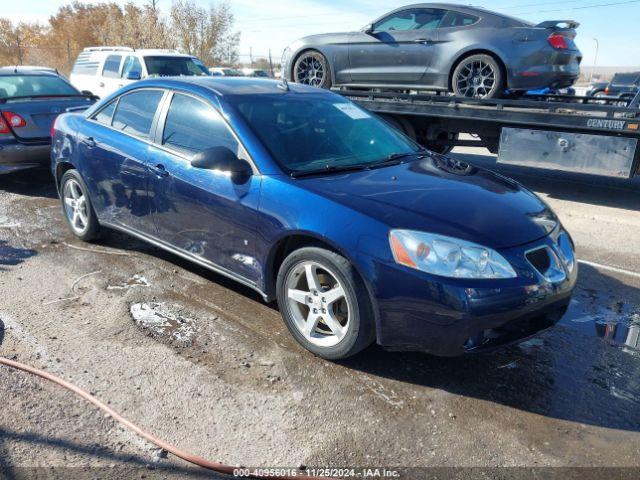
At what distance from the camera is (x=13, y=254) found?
519cm

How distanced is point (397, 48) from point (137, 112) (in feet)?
17.1

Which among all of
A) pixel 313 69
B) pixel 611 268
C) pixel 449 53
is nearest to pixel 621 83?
pixel 449 53

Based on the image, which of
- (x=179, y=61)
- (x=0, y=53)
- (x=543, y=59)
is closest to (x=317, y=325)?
A: (x=543, y=59)

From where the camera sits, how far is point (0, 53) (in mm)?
41781

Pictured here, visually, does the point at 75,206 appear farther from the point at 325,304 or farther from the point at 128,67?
the point at 128,67

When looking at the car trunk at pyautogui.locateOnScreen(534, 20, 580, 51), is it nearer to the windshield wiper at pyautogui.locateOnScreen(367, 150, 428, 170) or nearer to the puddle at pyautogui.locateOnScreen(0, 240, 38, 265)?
the windshield wiper at pyautogui.locateOnScreen(367, 150, 428, 170)

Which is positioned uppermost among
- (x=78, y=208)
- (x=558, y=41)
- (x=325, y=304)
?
(x=558, y=41)

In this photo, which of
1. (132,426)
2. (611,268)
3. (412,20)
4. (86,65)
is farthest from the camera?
(86,65)

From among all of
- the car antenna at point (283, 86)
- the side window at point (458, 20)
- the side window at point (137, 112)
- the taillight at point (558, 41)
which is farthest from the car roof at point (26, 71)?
the taillight at point (558, 41)

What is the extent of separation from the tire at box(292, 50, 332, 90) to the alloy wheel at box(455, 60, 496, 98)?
235 cm

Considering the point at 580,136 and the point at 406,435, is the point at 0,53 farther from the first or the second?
the point at 406,435

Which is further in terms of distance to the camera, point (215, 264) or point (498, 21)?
point (498, 21)

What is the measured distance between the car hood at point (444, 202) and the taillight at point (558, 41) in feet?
15.4

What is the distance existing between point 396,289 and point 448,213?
57cm
